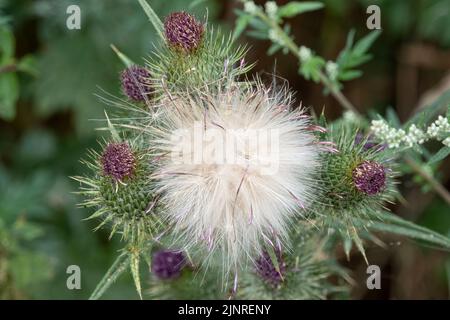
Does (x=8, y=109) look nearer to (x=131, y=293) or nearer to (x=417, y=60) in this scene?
(x=131, y=293)

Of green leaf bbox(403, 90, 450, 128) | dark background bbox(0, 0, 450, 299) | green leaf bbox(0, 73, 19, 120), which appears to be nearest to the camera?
green leaf bbox(403, 90, 450, 128)

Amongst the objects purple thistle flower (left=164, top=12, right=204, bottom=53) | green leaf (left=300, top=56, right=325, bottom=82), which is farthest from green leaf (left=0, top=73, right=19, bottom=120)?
green leaf (left=300, top=56, right=325, bottom=82)

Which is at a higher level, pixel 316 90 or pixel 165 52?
pixel 316 90

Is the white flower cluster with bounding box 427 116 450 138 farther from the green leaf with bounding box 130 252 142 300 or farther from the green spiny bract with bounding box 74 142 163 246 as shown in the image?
the green leaf with bounding box 130 252 142 300

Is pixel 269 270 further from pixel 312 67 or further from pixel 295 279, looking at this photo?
pixel 312 67

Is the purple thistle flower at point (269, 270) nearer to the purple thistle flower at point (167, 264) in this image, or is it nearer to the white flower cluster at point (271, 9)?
the purple thistle flower at point (167, 264)
